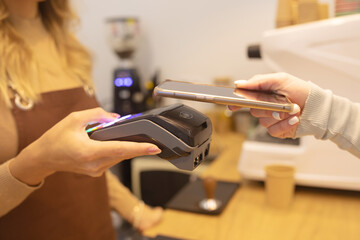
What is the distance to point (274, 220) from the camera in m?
1.00

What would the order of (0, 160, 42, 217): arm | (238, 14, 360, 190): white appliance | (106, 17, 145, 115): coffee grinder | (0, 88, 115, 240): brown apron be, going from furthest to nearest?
(106, 17, 145, 115): coffee grinder
(238, 14, 360, 190): white appliance
(0, 88, 115, 240): brown apron
(0, 160, 42, 217): arm

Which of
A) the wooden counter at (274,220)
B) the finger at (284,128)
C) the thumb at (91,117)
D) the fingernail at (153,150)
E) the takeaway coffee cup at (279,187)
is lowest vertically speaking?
the wooden counter at (274,220)

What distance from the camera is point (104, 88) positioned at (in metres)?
2.38

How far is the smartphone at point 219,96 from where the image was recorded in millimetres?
607

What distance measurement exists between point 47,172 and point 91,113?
0.50 feet

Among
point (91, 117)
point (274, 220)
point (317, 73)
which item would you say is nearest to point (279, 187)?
point (274, 220)

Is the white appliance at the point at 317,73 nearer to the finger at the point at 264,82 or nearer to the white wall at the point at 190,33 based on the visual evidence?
the finger at the point at 264,82

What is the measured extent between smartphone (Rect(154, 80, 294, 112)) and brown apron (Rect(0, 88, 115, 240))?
0.37 m

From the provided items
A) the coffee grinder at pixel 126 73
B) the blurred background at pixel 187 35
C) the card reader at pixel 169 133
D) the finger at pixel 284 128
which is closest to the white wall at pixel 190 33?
the blurred background at pixel 187 35

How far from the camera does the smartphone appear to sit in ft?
1.99

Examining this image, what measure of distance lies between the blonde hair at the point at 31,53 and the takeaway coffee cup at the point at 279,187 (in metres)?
0.59

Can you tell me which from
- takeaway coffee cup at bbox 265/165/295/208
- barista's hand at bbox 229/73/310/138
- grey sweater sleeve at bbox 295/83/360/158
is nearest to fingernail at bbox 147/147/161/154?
barista's hand at bbox 229/73/310/138

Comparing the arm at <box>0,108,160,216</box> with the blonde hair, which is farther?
the blonde hair

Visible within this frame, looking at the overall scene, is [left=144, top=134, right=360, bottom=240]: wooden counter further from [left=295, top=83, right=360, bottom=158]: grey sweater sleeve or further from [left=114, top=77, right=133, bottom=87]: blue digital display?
[left=114, top=77, right=133, bottom=87]: blue digital display
